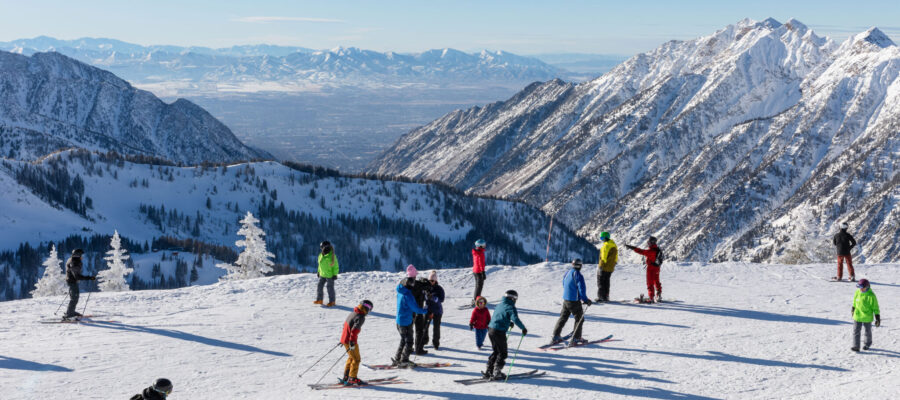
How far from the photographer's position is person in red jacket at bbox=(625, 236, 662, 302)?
Result: 80.3 ft

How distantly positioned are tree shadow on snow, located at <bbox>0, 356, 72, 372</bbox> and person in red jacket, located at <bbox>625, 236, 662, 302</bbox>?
18.9m

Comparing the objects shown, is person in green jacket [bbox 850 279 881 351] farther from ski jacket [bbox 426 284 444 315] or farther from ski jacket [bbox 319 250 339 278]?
ski jacket [bbox 319 250 339 278]

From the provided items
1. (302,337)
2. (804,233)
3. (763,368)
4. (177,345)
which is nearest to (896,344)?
(763,368)

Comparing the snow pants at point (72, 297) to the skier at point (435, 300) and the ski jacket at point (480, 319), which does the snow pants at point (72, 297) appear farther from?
the ski jacket at point (480, 319)

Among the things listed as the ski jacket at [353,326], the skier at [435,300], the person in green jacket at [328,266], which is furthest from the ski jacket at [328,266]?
the ski jacket at [353,326]

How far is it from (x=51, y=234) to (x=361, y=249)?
7410 centimetres

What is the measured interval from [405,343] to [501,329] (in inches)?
123

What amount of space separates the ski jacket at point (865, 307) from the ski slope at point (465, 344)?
116 centimetres

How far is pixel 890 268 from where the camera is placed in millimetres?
32469

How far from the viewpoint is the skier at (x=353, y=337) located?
16609 millimetres

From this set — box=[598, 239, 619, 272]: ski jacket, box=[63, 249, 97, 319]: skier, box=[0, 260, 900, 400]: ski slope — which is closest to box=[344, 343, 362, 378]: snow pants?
box=[0, 260, 900, 400]: ski slope

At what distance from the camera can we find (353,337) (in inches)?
658

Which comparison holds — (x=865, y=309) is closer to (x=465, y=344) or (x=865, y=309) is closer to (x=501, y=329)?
(x=501, y=329)

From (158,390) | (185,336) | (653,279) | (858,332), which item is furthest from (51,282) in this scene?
(858,332)
